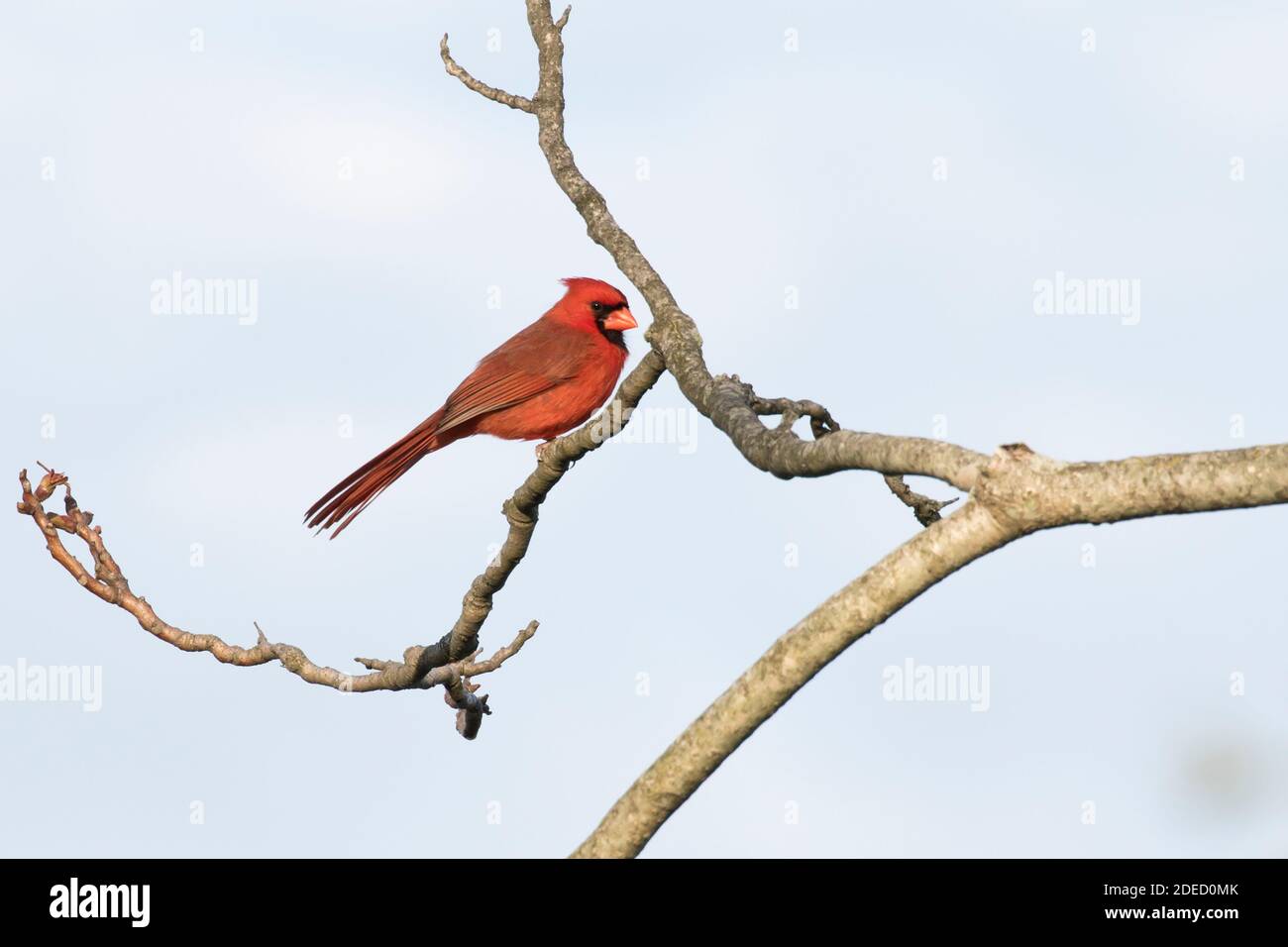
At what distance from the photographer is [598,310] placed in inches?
303

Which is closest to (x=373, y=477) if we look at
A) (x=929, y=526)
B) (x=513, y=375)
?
Answer: (x=513, y=375)

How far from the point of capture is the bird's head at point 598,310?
300 inches

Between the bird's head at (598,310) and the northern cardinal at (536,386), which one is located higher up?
the bird's head at (598,310)

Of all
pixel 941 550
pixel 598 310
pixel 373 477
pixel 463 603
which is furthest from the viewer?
pixel 598 310

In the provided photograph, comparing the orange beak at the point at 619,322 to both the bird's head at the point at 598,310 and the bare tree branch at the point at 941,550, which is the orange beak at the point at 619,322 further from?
the bare tree branch at the point at 941,550

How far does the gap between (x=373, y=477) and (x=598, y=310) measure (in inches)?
64.8

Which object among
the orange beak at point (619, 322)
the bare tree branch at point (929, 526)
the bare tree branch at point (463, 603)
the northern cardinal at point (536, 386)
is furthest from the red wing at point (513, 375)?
the bare tree branch at point (929, 526)

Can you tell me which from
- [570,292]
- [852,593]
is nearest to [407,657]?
[570,292]

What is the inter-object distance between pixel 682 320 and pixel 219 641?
7.22 feet

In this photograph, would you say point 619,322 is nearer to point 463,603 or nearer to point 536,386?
point 536,386

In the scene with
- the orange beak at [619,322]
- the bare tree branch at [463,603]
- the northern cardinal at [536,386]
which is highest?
the orange beak at [619,322]

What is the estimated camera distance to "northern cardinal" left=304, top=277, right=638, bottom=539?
695 cm

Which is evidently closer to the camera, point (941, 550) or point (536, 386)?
point (941, 550)

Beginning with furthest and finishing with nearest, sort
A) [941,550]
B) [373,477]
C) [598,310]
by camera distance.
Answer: [598,310] → [373,477] → [941,550]
